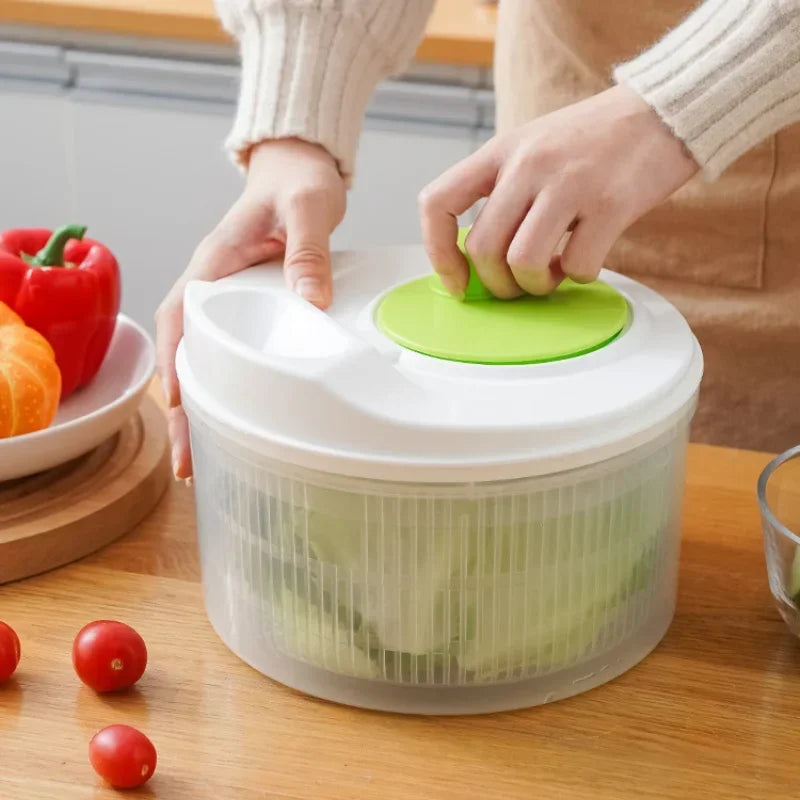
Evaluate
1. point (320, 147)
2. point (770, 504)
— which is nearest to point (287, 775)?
point (770, 504)

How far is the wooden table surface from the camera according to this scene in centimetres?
65

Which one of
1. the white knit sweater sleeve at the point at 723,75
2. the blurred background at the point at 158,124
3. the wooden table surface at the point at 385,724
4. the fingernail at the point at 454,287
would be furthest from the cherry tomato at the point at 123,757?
the blurred background at the point at 158,124

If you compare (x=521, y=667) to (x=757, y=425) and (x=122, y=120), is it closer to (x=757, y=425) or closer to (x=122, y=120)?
(x=757, y=425)

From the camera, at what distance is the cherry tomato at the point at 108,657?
2.33ft

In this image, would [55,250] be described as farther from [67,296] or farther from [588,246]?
[588,246]

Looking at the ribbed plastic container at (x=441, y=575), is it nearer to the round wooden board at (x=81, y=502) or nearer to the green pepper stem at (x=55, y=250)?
the round wooden board at (x=81, y=502)

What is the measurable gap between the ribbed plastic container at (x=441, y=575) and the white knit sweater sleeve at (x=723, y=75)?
18 cm

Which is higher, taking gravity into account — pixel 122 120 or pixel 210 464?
pixel 210 464

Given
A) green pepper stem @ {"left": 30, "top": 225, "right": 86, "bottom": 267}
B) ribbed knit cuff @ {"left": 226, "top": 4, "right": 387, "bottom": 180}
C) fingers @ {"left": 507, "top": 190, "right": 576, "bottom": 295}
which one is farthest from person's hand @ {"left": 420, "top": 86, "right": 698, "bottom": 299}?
green pepper stem @ {"left": 30, "top": 225, "right": 86, "bottom": 267}

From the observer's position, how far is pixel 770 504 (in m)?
0.80

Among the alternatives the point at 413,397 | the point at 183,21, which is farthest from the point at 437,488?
the point at 183,21

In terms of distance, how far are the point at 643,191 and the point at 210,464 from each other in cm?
31

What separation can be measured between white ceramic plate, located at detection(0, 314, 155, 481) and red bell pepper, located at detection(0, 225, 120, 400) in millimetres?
13

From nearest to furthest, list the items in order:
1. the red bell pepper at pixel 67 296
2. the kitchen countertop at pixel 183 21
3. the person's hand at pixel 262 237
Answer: the person's hand at pixel 262 237 < the red bell pepper at pixel 67 296 < the kitchen countertop at pixel 183 21
